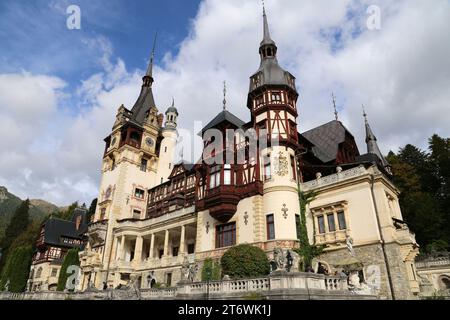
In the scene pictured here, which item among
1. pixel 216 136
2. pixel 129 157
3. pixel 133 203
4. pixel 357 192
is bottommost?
pixel 357 192

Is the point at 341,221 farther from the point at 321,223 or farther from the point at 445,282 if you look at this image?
the point at 445,282

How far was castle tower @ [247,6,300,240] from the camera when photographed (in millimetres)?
23016

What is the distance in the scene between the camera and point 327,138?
3145 cm

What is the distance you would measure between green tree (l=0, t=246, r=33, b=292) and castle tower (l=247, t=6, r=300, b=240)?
158ft

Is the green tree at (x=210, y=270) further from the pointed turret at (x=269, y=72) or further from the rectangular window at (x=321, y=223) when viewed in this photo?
the pointed turret at (x=269, y=72)

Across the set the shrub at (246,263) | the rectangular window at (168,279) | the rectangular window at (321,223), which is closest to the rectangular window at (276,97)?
the rectangular window at (321,223)

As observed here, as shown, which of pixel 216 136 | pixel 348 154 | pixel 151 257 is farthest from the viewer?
pixel 151 257

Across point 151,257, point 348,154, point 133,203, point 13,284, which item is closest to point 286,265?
point 348,154

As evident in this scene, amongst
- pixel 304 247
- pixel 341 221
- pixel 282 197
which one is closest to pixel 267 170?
pixel 282 197

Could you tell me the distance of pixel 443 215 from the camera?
35.0 meters

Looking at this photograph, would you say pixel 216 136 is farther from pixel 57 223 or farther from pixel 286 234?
Result: pixel 57 223

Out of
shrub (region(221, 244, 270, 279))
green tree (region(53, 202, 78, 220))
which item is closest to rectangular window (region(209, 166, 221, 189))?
shrub (region(221, 244, 270, 279))

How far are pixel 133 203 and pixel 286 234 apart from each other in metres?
24.2

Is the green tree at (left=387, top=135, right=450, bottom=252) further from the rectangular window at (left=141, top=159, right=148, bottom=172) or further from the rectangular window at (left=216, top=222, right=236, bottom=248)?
the rectangular window at (left=141, top=159, right=148, bottom=172)
